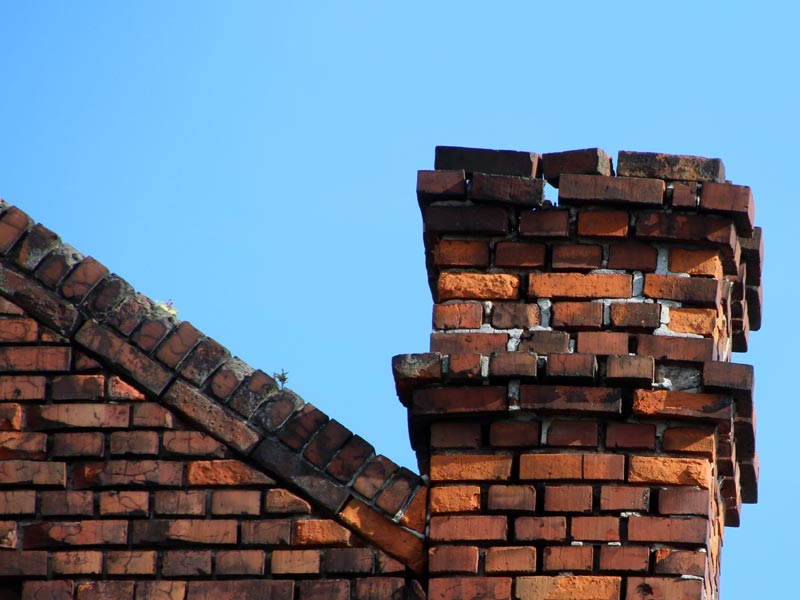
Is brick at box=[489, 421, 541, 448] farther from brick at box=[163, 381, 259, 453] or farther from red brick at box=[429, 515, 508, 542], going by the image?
brick at box=[163, 381, 259, 453]

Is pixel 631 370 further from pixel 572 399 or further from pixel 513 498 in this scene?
pixel 513 498

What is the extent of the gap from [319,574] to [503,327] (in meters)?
1.02

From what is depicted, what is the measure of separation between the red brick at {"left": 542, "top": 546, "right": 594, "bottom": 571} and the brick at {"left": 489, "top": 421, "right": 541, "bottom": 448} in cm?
37

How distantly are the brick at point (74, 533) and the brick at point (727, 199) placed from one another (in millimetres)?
2216

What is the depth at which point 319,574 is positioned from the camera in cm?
527

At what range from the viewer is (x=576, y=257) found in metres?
5.47

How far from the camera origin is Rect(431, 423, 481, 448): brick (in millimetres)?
5320

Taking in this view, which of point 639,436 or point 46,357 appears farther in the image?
point 46,357

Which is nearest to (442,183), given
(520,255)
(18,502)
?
(520,255)

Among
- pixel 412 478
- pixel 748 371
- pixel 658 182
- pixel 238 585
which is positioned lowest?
pixel 238 585

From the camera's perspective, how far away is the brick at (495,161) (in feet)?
18.1

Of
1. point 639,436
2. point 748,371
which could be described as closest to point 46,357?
point 639,436

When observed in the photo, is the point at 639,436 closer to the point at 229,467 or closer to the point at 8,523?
the point at 229,467

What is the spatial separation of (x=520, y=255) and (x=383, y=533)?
41.1 inches
